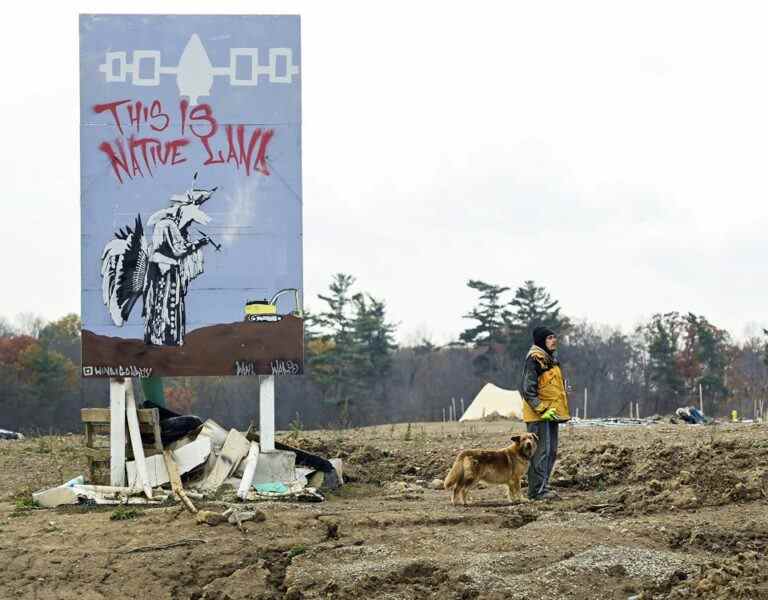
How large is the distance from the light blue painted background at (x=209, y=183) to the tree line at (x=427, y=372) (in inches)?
1645

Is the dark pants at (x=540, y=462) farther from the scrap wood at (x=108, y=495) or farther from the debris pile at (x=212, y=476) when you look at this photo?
the scrap wood at (x=108, y=495)

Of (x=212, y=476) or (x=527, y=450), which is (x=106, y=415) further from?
(x=527, y=450)

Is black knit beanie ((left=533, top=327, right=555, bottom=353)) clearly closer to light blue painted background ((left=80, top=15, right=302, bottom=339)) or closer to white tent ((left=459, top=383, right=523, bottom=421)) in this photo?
light blue painted background ((left=80, top=15, right=302, bottom=339))

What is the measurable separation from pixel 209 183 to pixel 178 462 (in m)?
3.45

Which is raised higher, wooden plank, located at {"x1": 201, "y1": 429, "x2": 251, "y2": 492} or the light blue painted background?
the light blue painted background

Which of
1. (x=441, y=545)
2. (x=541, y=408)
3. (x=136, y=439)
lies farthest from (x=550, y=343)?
(x=136, y=439)

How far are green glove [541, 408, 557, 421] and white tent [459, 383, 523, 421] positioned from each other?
28444 mm

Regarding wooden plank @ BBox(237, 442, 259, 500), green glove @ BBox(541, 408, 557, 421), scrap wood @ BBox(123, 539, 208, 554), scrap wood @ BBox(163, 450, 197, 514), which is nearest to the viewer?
scrap wood @ BBox(123, 539, 208, 554)

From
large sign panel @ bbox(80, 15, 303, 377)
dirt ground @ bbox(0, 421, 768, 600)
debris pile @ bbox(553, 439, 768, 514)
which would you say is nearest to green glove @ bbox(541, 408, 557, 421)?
dirt ground @ bbox(0, 421, 768, 600)

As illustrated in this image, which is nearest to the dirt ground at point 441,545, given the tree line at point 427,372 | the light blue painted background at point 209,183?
the light blue painted background at point 209,183

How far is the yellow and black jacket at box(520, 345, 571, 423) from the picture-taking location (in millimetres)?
14219

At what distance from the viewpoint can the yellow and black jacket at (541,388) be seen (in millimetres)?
14219

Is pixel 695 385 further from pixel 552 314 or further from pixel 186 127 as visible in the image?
pixel 186 127

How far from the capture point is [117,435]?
51.2 feet
